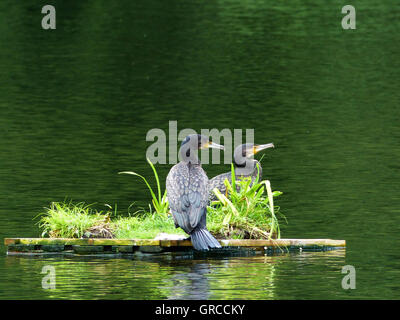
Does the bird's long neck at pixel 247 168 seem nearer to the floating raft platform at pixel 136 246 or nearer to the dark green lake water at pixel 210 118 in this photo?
the dark green lake water at pixel 210 118

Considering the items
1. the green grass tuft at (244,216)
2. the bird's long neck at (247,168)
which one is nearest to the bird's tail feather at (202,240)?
the green grass tuft at (244,216)

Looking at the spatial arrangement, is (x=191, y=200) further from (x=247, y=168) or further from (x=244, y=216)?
(x=247, y=168)

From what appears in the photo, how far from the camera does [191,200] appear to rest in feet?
55.7

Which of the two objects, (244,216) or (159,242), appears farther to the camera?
(244,216)

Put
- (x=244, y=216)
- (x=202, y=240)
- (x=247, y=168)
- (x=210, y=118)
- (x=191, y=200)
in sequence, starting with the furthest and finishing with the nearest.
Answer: (x=210, y=118) < (x=247, y=168) < (x=244, y=216) < (x=191, y=200) < (x=202, y=240)

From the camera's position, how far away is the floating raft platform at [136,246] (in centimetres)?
1702

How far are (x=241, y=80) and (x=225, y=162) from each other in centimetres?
1479

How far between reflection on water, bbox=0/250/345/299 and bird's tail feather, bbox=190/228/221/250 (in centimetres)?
26

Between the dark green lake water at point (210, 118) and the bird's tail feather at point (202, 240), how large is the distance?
0.30m

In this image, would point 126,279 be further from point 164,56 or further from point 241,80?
point 164,56

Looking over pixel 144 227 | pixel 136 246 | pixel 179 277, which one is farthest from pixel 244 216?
pixel 179 277

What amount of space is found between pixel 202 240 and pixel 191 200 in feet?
2.23

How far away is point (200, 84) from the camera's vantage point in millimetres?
40469

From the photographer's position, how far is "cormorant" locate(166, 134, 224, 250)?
55.0ft
